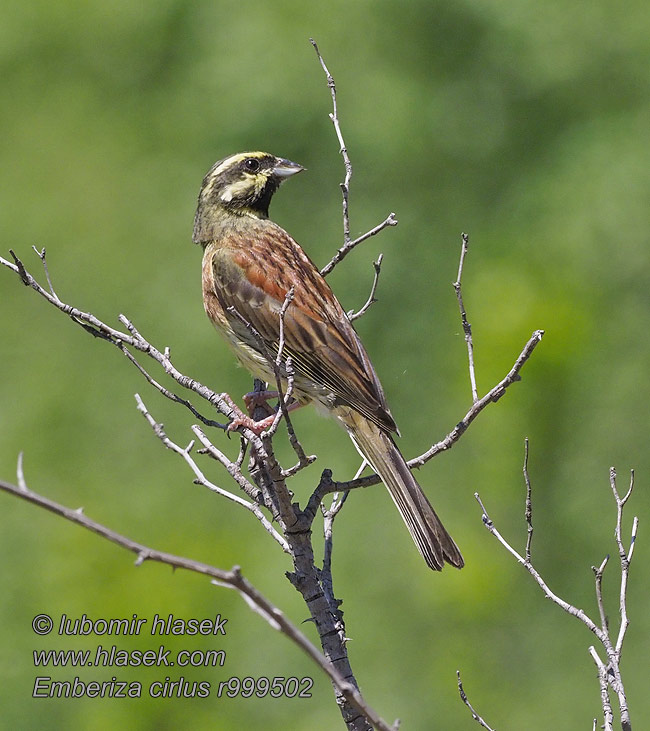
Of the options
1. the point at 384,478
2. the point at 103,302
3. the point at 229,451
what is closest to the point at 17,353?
the point at 103,302

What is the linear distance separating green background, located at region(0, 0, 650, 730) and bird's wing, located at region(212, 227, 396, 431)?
6.64 feet

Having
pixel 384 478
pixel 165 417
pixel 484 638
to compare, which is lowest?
pixel 384 478

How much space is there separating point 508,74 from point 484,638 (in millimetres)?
4954

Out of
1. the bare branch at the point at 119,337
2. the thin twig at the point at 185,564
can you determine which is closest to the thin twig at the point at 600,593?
the thin twig at the point at 185,564

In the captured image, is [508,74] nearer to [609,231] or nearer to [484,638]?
[609,231]

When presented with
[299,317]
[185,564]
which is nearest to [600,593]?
[185,564]

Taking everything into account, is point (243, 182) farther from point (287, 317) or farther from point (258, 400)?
point (258, 400)

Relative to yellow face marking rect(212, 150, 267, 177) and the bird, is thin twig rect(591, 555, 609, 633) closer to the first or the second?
the bird

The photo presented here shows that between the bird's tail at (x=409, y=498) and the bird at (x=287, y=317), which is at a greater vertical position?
the bird at (x=287, y=317)

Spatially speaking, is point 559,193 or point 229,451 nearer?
point 229,451

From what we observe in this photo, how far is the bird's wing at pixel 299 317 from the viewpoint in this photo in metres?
4.64

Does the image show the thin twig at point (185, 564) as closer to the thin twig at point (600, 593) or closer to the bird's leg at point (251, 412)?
the thin twig at point (600, 593)

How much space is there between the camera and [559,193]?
8922 mm

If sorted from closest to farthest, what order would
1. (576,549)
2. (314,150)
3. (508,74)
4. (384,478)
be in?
(384,478), (576,549), (314,150), (508,74)
